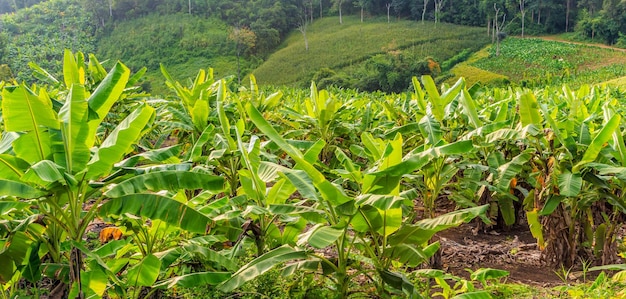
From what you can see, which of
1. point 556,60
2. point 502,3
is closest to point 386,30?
point 502,3

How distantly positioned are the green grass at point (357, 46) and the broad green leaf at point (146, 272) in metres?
45.5

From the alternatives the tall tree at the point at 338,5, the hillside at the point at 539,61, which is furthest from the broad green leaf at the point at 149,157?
the tall tree at the point at 338,5

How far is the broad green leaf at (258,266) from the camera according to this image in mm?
2475

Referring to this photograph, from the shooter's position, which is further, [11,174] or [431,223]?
[431,223]

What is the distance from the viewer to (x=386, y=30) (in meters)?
61.3

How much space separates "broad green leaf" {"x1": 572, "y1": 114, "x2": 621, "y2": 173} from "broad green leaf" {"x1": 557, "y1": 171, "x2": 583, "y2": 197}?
0.11m

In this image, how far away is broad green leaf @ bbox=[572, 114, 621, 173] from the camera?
3.25 metres

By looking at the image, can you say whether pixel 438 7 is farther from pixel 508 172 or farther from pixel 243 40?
pixel 508 172

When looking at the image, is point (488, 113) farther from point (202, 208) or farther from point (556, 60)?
point (556, 60)

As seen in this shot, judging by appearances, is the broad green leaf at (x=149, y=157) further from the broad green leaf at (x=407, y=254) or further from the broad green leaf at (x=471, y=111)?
the broad green leaf at (x=471, y=111)

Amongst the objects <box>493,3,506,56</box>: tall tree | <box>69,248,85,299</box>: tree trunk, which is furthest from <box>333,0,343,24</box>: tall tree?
<box>69,248,85,299</box>: tree trunk

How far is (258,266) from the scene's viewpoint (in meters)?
2.54

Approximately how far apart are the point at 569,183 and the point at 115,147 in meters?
2.97

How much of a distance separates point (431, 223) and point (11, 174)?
7.35ft
